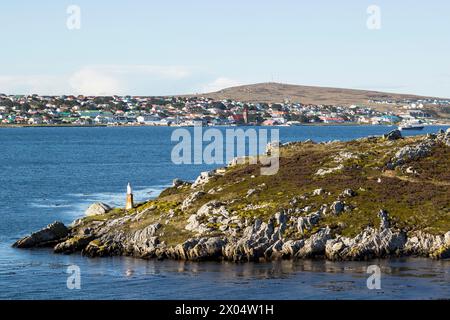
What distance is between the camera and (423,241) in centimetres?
6062

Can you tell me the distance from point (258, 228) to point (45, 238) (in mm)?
18653

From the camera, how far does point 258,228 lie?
62.3 meters

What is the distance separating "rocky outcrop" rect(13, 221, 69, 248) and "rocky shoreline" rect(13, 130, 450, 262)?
3.2 inches

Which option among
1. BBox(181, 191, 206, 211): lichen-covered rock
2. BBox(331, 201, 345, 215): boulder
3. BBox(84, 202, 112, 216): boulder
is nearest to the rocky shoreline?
BBox(181, 191, 206, 211): lichen-covered rock

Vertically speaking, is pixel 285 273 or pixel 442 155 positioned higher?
→ pixel 442 155

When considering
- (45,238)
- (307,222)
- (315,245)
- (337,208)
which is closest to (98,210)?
(45,238)

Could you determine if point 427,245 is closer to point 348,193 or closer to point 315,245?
point 315,245

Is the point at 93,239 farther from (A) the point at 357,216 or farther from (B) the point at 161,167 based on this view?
(B) the point at 161,167

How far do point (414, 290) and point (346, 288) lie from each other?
4.07 metres

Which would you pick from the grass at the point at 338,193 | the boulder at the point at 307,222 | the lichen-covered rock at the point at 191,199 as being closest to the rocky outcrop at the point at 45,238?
the grass at the point at 338,193

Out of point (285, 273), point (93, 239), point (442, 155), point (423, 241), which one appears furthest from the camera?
point (442, 155)

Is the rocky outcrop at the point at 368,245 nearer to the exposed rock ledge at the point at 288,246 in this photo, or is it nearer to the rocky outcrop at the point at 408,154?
the exposed rock ledge at the point at 288,246

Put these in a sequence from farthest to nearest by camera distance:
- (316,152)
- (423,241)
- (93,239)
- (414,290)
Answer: (316,152) → (93,239) → (423,241) → (414,290)

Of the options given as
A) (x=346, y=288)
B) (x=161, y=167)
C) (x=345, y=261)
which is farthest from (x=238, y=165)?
(x=161, y=167)
